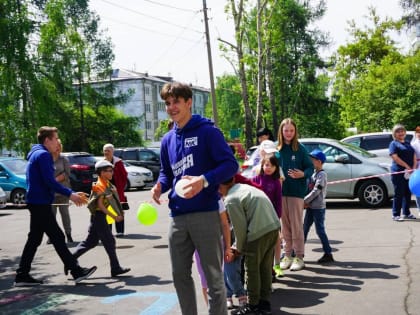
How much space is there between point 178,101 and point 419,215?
329 inches

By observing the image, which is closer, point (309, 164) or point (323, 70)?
point (309, 164)

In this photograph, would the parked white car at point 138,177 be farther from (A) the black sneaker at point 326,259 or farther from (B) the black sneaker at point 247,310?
(B) the black sneaker at point 247,310

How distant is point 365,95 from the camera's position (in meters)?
29.0

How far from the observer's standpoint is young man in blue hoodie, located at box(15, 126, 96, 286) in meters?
6.73

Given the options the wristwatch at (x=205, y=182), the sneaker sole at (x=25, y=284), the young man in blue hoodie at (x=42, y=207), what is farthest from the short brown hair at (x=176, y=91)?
the sneaker sole at (x=25, y=284)

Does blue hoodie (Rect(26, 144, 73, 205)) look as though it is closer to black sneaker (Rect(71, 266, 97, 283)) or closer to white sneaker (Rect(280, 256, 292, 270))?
black sneaker (Rect(71, 266, 97, 283))

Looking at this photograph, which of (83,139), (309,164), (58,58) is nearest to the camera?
(309,164)

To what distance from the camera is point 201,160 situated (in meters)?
3.77

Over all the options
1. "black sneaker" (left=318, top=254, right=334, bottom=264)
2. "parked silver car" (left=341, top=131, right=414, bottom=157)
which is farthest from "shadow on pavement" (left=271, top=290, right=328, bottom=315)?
"parked silver car" (left=341, top=131, right=414, bottom=157)

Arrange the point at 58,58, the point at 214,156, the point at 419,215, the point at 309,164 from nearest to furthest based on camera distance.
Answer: the point at 214,156, the point at 309,164, the point at 419,215, the point at 58,58

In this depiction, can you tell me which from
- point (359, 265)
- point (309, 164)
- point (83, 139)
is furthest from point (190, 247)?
point (83, 139)

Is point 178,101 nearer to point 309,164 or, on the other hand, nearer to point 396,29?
point 309,164

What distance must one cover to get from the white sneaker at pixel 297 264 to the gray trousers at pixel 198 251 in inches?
123

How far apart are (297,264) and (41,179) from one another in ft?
11.1
